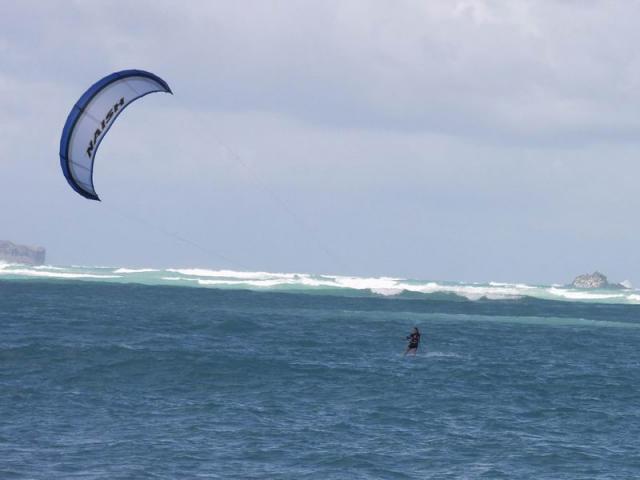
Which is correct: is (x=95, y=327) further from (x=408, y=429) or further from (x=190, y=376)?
(x=408, y=429)

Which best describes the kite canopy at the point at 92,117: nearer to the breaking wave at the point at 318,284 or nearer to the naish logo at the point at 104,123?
the naish logo at the point at 104,123

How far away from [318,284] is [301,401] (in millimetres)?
98033

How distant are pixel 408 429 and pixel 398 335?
95.3 ft

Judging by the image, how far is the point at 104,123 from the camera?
2789cm

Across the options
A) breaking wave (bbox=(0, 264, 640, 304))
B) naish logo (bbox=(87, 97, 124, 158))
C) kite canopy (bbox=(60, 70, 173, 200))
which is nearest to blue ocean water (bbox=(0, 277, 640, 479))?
kite canopy (bbox=(60, 70, 173, 200))

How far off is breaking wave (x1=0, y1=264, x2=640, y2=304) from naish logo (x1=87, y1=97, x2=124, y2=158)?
88.9 meters

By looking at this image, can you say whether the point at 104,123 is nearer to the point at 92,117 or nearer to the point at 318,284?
the point at 92,117

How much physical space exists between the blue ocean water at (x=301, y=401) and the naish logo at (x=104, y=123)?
704cm

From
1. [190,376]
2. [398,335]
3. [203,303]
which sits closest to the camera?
[190,376]

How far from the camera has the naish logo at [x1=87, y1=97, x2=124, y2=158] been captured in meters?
27.7

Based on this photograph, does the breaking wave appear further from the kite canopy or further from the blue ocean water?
the kite canopy

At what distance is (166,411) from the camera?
31.3 m

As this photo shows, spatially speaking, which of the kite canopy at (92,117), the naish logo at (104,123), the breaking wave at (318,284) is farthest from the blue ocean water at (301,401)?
the breaking wave at (318,284)

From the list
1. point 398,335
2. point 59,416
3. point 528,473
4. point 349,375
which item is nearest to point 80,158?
point 59,416
